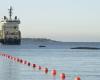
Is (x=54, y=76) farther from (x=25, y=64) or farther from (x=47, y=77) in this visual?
(x=25, y=64)

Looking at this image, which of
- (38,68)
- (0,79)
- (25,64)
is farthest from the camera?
(25,64)

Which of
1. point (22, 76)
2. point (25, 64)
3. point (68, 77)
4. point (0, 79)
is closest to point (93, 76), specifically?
point (68, 77)

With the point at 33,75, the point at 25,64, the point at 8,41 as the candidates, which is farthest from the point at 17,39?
the point at 33,75

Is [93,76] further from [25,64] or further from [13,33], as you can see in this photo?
[13,33]

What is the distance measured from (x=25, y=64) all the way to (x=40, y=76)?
55.4ft

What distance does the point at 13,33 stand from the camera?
199 meters

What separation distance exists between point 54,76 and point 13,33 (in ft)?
521

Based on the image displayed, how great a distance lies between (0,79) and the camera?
3709 centimetres

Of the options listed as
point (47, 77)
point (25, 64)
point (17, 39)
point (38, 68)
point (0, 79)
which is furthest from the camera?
point (17, 39)

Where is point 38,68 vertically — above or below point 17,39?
above

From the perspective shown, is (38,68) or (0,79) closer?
(0,79)

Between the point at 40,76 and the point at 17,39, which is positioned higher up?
the point at 40,76

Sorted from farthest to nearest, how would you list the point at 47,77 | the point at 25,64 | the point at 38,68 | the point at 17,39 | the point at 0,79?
the point at 17,39 < the point at 25,64 < the point at 38,68 < the point at 47,77 < the point at 0,79

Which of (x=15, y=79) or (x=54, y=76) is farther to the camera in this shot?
(x=54, y=76)
